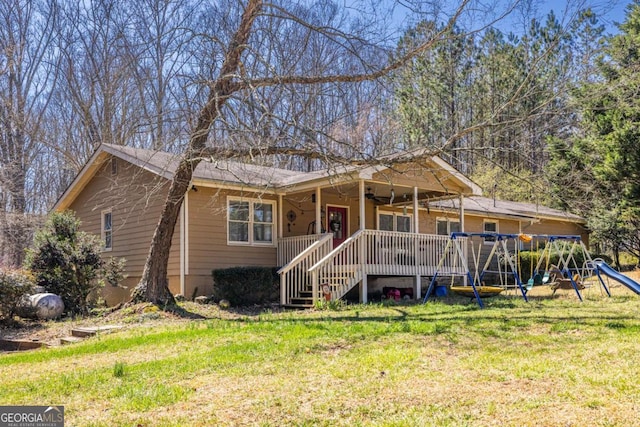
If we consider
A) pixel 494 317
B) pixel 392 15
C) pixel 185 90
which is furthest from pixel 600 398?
pixel 185 90

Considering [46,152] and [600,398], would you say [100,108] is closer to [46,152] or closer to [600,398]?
[46,152]

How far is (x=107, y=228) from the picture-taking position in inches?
734

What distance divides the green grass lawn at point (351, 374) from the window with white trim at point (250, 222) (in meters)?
6.30

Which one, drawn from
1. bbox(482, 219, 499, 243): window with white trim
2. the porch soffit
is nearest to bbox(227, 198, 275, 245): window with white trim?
the porch soffit

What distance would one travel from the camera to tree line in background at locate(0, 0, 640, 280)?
1135 centimetres

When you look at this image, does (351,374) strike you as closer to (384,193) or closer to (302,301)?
(302,301)

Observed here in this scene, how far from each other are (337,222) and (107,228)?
6.86 metres

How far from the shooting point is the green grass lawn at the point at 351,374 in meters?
5.02

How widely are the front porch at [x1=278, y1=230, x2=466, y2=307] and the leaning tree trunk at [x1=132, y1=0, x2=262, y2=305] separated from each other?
8.79 ft

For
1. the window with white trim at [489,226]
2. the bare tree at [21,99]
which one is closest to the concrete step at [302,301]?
the window with white trim at [489,226]

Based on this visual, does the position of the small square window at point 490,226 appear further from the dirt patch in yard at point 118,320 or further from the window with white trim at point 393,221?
the dirt patch in yard at point 118,320

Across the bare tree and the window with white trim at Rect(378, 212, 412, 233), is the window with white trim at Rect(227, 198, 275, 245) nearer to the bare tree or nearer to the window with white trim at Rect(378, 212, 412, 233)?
the window with white trim at Rect(378, 212, 412, 233)

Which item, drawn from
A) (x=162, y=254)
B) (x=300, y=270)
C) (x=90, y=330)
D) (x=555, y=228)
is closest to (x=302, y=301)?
(x=300, y=270)

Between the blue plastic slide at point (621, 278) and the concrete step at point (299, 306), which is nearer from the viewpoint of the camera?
the blue plastic slide at point (621, 278)
